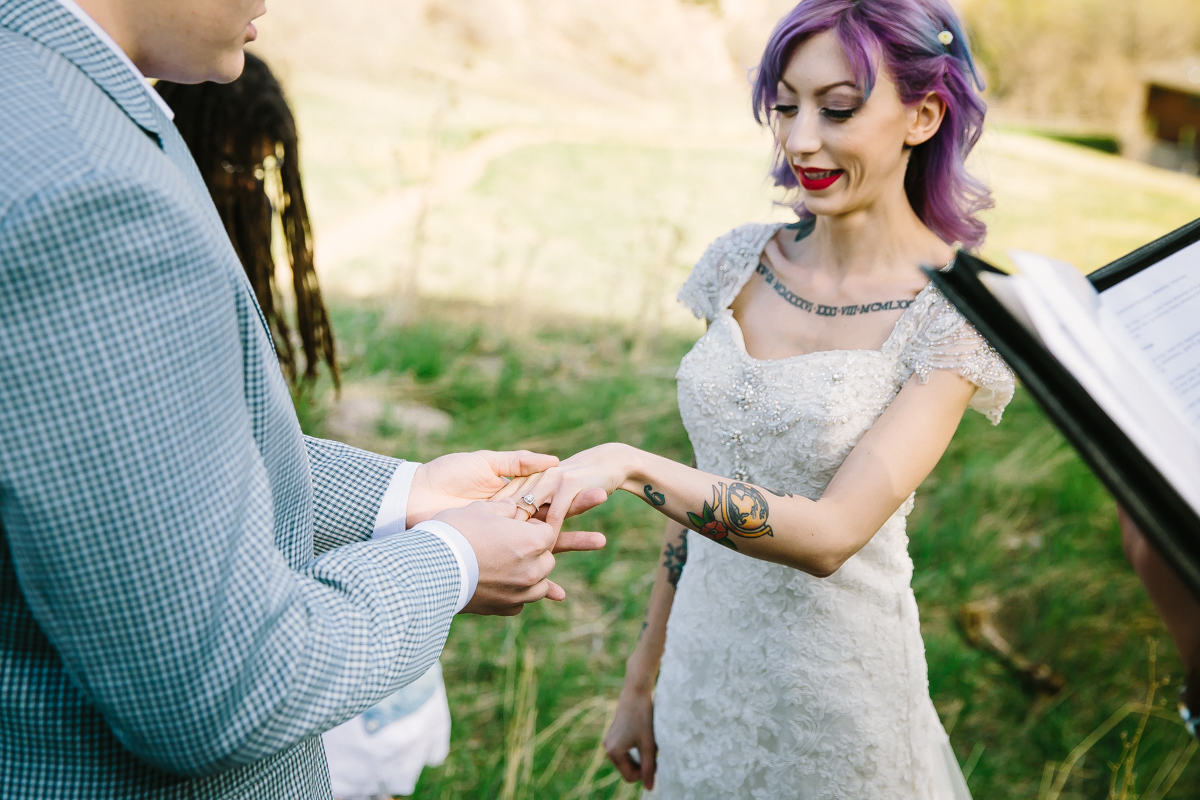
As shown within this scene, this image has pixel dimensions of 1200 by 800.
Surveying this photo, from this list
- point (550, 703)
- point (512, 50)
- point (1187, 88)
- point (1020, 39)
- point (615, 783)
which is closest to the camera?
point (615, 783)

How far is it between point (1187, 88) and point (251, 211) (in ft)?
55.6

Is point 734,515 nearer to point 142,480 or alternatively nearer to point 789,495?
point 789,495

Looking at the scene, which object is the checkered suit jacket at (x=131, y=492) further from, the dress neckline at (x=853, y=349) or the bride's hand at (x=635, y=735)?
the bride's hand at (x=635, y=735)

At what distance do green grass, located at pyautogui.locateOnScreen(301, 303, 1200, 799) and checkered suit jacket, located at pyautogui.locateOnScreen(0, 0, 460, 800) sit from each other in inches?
77.4

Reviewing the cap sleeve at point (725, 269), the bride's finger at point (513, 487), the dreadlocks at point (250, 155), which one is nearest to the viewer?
the bride's finger at point (513, 487)

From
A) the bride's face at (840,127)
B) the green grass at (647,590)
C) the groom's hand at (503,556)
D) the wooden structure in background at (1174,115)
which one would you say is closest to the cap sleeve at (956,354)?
the bride's face at (840,127)

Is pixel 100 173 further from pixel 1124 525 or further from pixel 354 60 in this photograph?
pixel 354 60

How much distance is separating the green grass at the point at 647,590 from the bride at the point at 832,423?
106cm

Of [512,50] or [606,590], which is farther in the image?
[512,50]

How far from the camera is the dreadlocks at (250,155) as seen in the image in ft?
9.64

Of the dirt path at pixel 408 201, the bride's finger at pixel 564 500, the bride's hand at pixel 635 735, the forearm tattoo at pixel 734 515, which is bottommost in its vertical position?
the dirt path at pixel 408 201

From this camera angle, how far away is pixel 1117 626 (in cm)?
399

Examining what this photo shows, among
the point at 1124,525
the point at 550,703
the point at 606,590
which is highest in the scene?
the point at 1124,525

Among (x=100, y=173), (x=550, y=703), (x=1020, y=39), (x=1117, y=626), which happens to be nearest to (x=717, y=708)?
(x=550, y=703)
